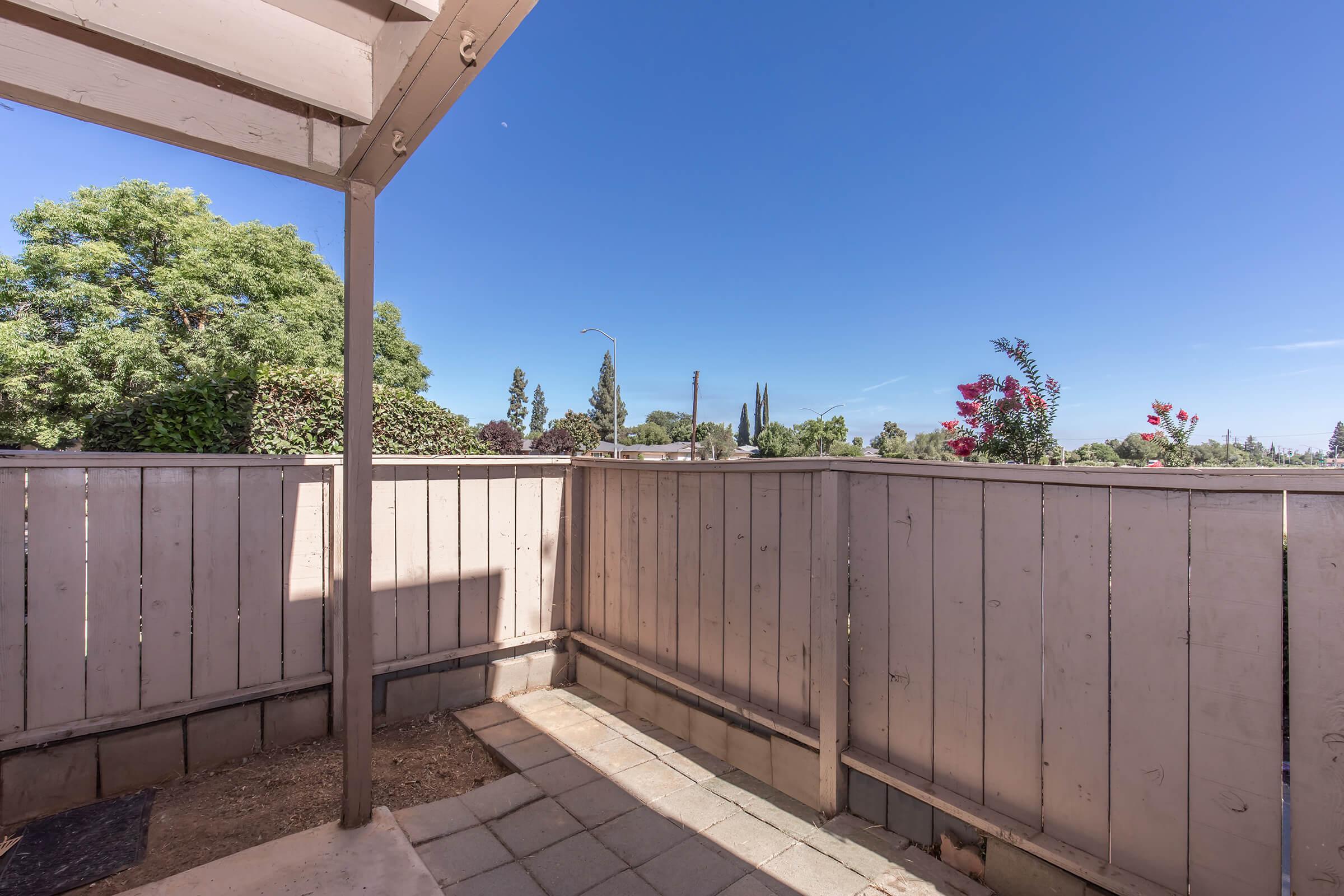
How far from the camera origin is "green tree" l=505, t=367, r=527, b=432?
56.4m

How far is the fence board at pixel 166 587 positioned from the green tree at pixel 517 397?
5594cm

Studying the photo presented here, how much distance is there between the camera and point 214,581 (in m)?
2.18

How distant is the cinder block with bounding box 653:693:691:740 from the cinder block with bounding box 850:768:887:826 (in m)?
0.80

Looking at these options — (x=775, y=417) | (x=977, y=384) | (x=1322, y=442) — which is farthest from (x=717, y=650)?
(x=775, y=417)

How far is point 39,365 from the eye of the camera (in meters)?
11.8

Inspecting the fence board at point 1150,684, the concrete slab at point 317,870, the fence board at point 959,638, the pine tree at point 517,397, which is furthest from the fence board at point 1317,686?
the pine tree at point 517,397

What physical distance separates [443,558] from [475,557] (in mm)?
166

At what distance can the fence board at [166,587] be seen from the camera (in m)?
2.04

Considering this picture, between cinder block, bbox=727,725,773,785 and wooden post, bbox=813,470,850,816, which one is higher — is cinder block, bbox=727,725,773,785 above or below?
below

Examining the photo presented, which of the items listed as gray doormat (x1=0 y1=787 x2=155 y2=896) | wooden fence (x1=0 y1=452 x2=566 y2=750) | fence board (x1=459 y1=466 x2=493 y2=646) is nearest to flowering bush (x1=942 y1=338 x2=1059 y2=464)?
wooden fence (x1=0 y1=452 x2=566 y2=750)

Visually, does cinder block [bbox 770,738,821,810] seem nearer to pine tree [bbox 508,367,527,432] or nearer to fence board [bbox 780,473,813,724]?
fence board [bbox 780,473,813,724]

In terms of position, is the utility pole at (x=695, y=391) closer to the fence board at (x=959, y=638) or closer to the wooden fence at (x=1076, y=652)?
the wooden fence at (x=1076, y=652)

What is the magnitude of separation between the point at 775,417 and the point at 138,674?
5265cm

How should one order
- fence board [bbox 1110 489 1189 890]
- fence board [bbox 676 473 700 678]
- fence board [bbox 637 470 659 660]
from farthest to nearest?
fence board [bbox 637 470 659 660], fence board [bbox 676 473 700 678], fence board [bbox 1110 489 1189 890]
